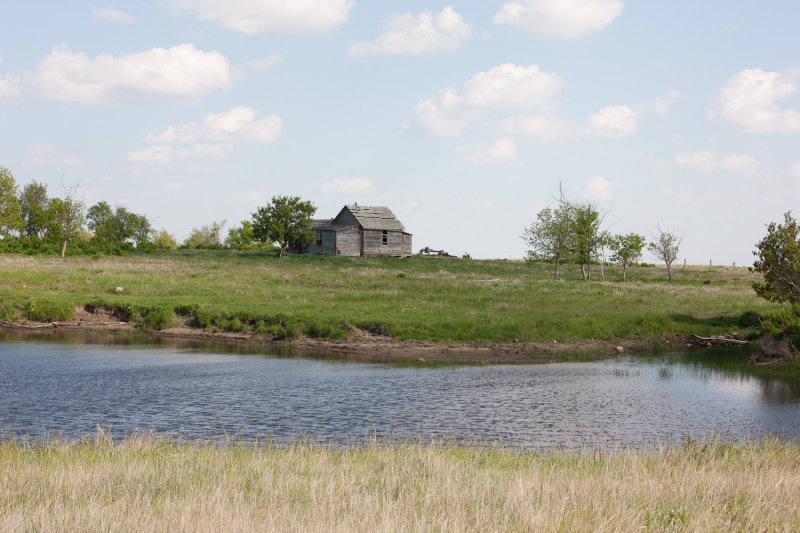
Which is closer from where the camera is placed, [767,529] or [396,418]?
[767,529]

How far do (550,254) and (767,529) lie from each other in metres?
79.7

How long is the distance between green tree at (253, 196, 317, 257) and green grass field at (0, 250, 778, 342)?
30.8 meters

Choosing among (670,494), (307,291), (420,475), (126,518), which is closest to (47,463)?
(126,518)

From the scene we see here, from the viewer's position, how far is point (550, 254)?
285ft

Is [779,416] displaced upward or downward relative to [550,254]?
downward

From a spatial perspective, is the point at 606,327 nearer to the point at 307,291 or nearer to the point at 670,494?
the point at 307,291

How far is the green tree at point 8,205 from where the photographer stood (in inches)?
3514

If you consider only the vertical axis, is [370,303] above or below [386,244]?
below

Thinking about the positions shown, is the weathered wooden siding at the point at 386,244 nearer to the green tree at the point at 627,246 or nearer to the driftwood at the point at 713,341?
the green tree at the point at 627,246

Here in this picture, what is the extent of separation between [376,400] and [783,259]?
25744mm

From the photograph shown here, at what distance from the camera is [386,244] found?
10131 cm

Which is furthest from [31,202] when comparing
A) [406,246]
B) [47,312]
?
[47,312]

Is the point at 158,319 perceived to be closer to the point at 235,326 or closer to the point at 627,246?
the point at 235,326

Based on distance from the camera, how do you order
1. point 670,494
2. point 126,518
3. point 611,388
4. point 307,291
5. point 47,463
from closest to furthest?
point 126,518 → point 670,494 → point 47,463 → point 611,388 → point 307,291
